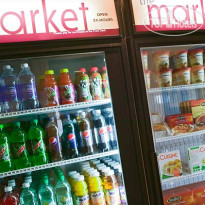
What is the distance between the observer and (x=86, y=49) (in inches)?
60.9

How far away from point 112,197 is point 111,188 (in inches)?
2.3

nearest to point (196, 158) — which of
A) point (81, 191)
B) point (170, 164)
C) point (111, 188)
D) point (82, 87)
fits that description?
point (170, 164)

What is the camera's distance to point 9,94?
1.70 m

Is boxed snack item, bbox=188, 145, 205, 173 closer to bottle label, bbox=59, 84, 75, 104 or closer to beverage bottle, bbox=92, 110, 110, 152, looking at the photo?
beverage bottle, bbox=92, 110, 110, 152

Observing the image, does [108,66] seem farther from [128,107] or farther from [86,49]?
[128,107]

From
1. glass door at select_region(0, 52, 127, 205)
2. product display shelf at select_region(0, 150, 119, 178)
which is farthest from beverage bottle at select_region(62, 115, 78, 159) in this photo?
product display shelf at select_region(0, 150, 119, 178)

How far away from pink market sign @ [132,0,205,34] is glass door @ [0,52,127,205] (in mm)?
362

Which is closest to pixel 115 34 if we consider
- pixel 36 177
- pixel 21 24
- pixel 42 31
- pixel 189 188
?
pixel 42 31

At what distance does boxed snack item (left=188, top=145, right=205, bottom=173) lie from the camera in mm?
2014

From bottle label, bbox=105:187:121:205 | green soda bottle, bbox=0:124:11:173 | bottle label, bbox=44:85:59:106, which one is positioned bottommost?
bottle label, bbox=105:187:121:205

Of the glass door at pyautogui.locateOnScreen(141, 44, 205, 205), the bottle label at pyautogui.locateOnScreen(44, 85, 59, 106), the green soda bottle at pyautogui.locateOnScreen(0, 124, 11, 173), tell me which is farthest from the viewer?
the glass door at pyautogui.locateOnScreen(141, 44, 205, 205)

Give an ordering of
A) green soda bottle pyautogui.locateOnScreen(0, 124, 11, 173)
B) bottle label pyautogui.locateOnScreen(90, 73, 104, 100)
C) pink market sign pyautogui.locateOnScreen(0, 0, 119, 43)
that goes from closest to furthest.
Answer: pink market sign pyautogui.locateOnScreen(0, 0, 119, 43)
green soda bottle pyautogui.locateOnScreen(0, 124, 11, 173)
bottle label pyautogui.locateOnScreen(90, 73, 104, 100)

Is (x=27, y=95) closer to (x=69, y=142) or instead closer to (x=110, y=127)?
(x=69, y=142)

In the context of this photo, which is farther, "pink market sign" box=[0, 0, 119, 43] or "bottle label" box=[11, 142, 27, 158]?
"bottle label" box=[11, 142, 27, 158]
